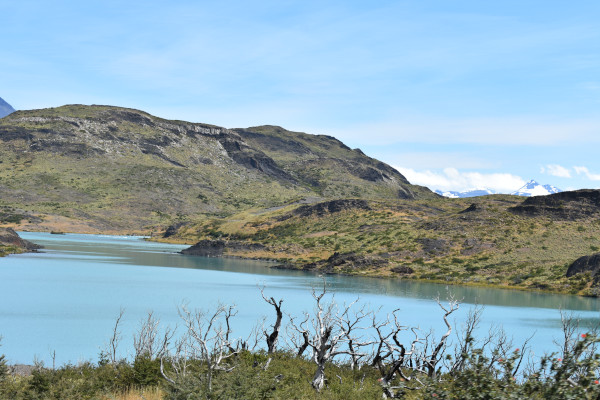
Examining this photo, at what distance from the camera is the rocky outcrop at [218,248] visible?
156 meters

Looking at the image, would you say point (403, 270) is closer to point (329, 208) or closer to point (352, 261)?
point (352, 261)

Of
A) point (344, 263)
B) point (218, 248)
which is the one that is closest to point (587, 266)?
point (344, 263)

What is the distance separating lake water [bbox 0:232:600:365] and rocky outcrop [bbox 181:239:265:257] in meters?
36.9

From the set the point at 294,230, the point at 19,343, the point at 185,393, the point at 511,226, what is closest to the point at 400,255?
the point at 511,226

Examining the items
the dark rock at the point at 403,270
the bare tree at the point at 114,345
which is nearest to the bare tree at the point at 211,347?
the bare tree at the point at 114,345

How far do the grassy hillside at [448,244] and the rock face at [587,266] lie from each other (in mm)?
1631

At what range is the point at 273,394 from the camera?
57.4 ft

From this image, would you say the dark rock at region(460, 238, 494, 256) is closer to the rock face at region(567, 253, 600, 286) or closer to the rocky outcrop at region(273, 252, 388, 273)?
the rocky outcrop at region(273, 252, 388, 273)

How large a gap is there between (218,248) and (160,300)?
94565mm

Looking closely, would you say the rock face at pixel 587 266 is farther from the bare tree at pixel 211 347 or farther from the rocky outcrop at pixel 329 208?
the rocky outcrop at pixel 329 208

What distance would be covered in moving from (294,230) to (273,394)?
6257 inches

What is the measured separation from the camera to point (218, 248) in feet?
519

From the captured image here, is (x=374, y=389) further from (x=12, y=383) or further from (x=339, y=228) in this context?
(x=339, y=228)

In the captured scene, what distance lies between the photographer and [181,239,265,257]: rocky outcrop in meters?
156
